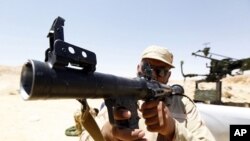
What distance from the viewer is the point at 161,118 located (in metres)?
2.35

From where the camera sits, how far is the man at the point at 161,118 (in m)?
2.06

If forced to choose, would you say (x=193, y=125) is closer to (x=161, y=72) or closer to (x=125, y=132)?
(x=161, y=72)

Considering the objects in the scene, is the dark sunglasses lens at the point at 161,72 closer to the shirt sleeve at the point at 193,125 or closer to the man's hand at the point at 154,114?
the shirt sleeve at the point at 193,125

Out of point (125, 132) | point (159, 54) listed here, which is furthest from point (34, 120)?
point (125, 132)

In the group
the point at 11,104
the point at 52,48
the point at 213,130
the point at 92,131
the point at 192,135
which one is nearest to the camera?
the point at 52,48

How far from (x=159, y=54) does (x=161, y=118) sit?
3.68ft

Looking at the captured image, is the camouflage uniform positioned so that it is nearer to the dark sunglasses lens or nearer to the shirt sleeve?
the shirt sleeve

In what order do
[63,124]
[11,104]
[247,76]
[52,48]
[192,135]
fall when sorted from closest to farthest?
1. [52,48]
2. [192,135]
3. [63,124]
4. [11,104]
5. [247,76]

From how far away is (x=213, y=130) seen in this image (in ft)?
17.7

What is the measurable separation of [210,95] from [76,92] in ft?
46.2

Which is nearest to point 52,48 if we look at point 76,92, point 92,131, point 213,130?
point 76,92

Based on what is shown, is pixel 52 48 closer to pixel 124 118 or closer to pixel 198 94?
pixel 124 118

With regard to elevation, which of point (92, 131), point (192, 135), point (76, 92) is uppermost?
point (76, 92)

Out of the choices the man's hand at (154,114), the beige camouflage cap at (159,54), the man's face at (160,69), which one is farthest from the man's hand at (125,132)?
the beige camouflage cap at (159,54)
